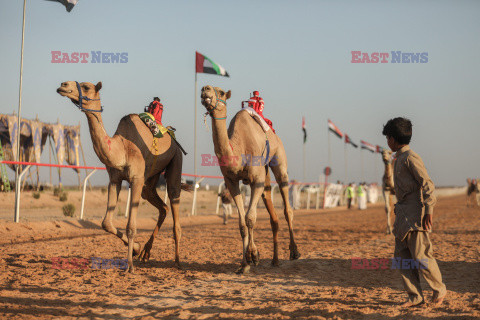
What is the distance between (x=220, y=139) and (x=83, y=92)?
6.62 feet

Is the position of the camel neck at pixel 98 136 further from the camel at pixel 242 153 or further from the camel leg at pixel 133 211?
the camel at pixel 242 153

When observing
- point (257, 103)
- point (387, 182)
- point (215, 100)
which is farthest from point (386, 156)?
point (215, 100)

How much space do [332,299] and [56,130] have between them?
29983mm

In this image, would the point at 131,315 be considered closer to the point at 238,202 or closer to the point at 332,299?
the point at 332,299

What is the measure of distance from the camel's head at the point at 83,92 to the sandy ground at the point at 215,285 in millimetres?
2333

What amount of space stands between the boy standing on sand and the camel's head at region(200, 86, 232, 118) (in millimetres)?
2526

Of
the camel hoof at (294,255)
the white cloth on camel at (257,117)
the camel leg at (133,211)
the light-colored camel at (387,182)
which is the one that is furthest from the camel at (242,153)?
the light-colored camel at (387,182)

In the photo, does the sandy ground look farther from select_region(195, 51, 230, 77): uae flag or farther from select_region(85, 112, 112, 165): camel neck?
select_region(195, 51, 230, 77): uae flag

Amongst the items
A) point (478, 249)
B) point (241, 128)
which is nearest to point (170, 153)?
point (241, 128)

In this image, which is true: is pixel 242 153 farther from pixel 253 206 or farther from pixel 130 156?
pixel 130 156

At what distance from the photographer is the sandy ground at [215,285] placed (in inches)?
176

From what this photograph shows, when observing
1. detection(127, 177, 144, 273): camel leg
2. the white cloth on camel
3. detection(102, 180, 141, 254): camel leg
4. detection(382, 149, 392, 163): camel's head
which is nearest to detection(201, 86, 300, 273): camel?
the white cloth on camel

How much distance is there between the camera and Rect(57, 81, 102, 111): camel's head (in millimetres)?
5988

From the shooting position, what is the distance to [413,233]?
4.78m
